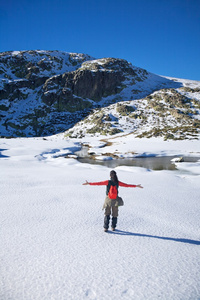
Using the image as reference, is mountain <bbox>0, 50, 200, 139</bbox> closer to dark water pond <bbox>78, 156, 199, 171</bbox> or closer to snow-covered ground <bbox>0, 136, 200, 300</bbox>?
dark water pond <bbox>78, 156, 199, 171</bbox>

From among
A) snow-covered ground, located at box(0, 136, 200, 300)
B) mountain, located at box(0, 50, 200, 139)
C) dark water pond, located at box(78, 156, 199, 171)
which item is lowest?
snow-covered ground, located at box(0, 136, 200, 300)

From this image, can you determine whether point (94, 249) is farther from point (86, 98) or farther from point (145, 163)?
point (86, 98)

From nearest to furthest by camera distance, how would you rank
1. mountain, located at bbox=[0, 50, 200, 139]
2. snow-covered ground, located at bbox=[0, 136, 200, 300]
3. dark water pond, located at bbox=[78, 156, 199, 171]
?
snow-covered ground, located at bbox=[0, 136, 200, 300], dark water pond, located at bbox=[78, 156, 199, 171], mountain, located at bbox=[0, 50, 200, 139]

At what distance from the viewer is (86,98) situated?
94.6 m

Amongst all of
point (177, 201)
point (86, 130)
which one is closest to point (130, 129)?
point (86, 130)

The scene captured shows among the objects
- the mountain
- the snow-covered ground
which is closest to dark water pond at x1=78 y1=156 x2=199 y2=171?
the snow-covered ground

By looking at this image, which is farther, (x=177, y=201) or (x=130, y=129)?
(x=130, y=129)

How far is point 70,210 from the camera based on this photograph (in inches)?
231

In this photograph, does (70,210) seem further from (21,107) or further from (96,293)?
(21,107)

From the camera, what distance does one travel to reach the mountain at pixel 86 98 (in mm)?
60031

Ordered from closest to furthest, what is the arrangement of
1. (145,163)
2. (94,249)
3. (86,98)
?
(94,249) → (145,163) → (86,98)

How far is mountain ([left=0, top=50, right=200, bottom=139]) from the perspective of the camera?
60.0 meters

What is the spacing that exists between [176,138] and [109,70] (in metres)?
80.8

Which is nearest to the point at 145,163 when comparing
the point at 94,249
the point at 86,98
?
the point at 94,249
